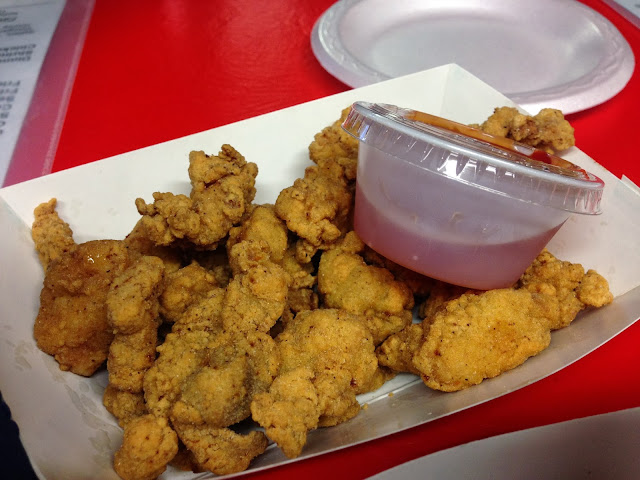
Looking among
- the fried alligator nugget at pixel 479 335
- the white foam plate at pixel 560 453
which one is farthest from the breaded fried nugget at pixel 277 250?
the white foam plate at pixel 560 453

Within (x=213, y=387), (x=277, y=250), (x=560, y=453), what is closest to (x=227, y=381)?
(x=213, y=387)

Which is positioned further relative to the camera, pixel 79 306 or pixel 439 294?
pixel 439 294

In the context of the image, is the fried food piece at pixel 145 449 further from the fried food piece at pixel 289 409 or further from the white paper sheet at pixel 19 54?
the white paper sheet at pixel 19 54

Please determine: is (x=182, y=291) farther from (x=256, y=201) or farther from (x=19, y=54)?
(x=19, y=54)

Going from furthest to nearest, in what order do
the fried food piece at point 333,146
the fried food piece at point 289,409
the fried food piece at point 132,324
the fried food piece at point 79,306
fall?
1. the fried food piece at point 333,146
2. the fried food piece at point 79,306
3. the fried food piece at point 132,324
4. the fried food piece at point 289,409

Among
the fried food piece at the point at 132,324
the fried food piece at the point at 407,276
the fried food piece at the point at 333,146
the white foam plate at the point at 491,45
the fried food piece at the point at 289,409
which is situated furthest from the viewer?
the white foam plate at the point at 491,45

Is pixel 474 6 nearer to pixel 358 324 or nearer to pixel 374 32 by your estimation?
pixel 374 32

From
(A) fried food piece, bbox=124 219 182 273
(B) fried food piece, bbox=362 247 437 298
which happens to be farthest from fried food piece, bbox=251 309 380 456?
(A) fried food piece, bbox=124 219 182 273
